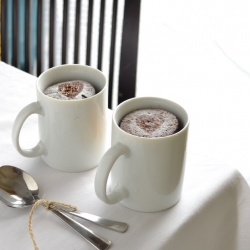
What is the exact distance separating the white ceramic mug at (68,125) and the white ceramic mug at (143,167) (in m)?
0.05

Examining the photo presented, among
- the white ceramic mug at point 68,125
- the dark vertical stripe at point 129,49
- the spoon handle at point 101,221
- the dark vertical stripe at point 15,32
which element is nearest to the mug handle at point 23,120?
the white ceramic mug at point 68,125

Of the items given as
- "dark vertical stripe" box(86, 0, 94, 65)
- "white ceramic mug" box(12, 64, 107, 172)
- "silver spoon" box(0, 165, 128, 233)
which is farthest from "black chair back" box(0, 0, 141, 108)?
"silver spoon" box(0, 165, 128, 233)

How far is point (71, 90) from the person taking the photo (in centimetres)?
72

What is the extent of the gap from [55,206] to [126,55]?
1.85ft

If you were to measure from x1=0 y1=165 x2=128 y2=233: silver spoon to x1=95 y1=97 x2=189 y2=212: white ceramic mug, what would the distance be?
0.09ft

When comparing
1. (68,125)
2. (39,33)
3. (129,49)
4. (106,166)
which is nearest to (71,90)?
(68,125)

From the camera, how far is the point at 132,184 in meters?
0.66

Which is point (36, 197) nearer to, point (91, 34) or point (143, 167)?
point (143, 167)

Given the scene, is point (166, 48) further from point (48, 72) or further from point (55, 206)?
point (55, 206)

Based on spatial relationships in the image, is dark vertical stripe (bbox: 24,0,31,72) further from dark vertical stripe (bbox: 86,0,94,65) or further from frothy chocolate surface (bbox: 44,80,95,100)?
frothy chocolate surface (bbox: 44,80,95,100)

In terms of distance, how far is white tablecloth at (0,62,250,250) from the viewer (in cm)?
63

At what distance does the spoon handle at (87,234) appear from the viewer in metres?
0.61

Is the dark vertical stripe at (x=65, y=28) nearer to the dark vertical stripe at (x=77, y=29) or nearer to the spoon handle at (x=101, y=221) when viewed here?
the dark vertical stripe at (x=77, y=29)

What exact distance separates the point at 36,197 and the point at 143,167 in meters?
0.16
